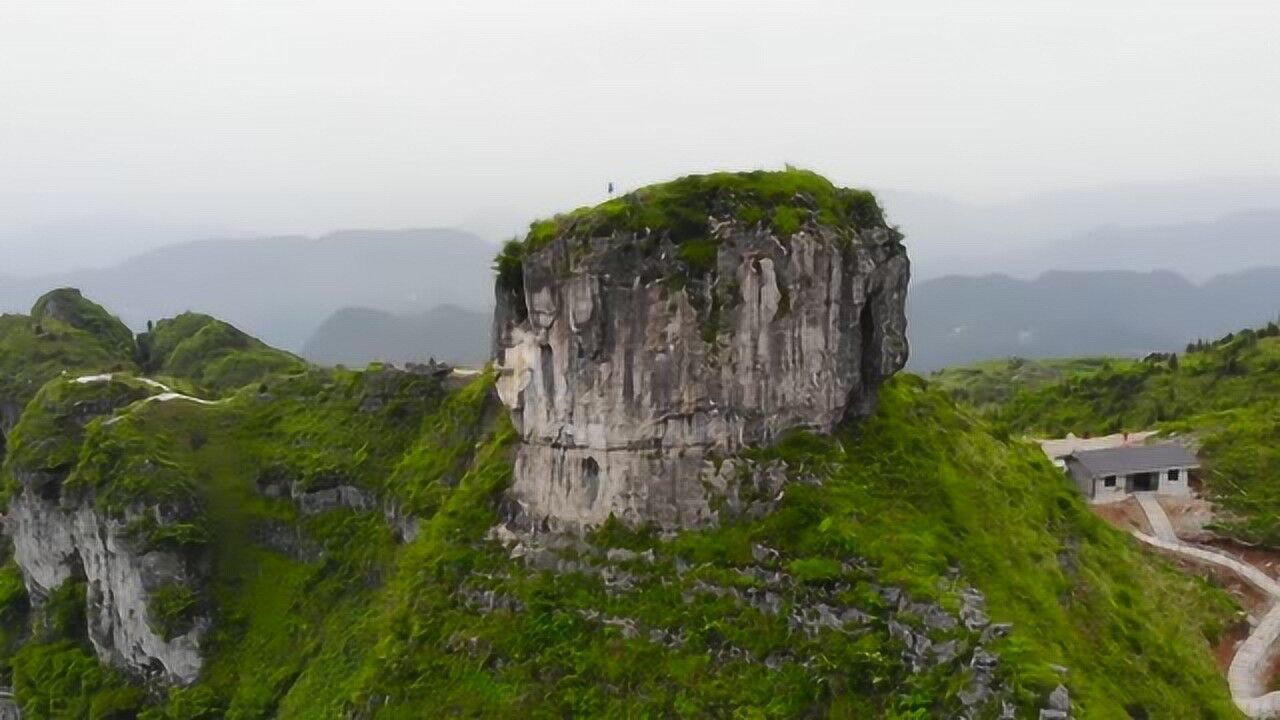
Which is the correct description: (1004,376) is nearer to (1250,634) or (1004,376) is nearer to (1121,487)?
(1121,487)

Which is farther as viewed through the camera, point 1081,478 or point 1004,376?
point 1004,376

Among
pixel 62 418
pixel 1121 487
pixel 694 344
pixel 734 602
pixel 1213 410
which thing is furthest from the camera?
pixel 1213 410

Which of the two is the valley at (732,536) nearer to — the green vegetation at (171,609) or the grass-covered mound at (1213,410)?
the green vegetation at (171,609)

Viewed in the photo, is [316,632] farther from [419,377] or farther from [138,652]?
[419,377]

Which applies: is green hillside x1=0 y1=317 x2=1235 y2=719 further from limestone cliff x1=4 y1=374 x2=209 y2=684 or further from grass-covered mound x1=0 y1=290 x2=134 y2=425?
grass-covered mound x1=0 y1=290 x2=134 y2=425

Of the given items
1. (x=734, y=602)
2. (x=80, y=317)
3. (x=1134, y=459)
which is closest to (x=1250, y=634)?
(x=1134, y=459)

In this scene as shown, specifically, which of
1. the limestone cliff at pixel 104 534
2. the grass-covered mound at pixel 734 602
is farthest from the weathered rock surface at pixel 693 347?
the limestone cliff at pixel 104 534
